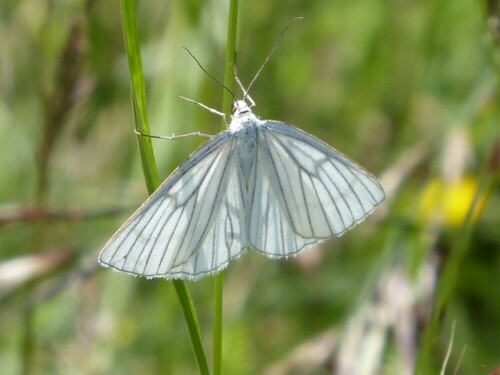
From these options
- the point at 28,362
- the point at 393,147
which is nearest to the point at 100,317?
the point at 28,362

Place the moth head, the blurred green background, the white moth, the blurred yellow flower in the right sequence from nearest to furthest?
1. the white moth
2. the moth head
3. the blurred green background
4. the blurred yellow flower

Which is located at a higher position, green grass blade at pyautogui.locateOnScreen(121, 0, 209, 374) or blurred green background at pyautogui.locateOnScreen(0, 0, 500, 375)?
blurred green background at pyautogui.locateOnScreen(0, 0, 500, 375)

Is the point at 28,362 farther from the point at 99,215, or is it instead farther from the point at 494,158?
the point at 494,158

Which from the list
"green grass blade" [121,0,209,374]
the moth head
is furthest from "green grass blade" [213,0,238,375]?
the moth head

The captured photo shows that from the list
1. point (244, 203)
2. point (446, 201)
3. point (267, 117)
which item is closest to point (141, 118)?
point (244, 203)

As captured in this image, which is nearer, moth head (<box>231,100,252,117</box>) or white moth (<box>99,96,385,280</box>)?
white moth (<box>99,96,385,280</box>)

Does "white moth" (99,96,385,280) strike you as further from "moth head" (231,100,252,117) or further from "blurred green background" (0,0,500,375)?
"blurred green background" (0,0,500,375)

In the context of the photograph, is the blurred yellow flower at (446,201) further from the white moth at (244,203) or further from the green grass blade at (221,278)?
the green grass blade at (221,278)
